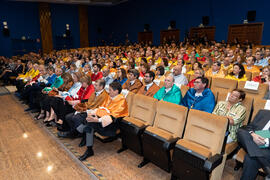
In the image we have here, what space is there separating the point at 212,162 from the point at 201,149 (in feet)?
0.58

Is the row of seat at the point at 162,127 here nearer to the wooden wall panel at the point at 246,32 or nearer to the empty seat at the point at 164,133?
the empty seat at the point at 164,133

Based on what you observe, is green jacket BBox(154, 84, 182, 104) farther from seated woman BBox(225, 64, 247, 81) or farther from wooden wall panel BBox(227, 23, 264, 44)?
wooden wall panel BBox(227, 23, 264, 44)

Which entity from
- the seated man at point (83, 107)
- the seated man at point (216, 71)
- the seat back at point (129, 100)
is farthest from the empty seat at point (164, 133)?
the seated man at point (216, 71)

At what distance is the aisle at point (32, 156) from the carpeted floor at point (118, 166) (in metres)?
0.13

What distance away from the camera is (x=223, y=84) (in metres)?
3.13

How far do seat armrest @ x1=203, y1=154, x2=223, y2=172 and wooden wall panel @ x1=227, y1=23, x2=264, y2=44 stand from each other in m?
9.63

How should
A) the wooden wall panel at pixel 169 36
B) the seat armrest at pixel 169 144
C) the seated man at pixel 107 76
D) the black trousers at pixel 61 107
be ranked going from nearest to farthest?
1. the seat armrest at pixel 169 144
2. the black trousers at pixel 61 107
3. the seated man at pixel 107 76
4. the wooden wall panel at pixel 169 36

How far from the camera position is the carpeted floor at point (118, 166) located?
84.7 inches

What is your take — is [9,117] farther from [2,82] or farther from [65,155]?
[2,82]

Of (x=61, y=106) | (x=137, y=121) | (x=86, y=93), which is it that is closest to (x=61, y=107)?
(x=61, y=106)

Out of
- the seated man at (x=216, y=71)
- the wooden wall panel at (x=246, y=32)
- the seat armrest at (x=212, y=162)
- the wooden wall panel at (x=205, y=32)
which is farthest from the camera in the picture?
the wooden wall panel at (x=205, y=32)

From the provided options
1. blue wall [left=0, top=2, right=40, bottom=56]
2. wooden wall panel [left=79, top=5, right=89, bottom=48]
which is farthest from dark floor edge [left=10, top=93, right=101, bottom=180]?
wooden wall panel [left=79, top=5, right=89, bottom=48]

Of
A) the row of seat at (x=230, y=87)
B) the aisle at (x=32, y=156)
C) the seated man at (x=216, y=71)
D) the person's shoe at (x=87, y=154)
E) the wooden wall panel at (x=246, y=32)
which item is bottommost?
the aisle at (x=32, y=156)

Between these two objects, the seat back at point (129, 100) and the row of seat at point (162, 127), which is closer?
the row of seat at point (162, 127)
